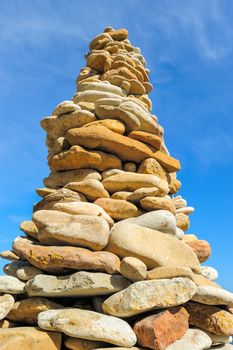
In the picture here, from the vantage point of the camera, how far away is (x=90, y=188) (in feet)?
17.2

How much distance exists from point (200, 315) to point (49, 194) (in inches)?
122

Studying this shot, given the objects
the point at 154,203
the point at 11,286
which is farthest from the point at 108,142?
the point at 11,286

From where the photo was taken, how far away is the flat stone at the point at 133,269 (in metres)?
3.87

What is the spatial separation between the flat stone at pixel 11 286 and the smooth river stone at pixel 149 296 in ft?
3.88

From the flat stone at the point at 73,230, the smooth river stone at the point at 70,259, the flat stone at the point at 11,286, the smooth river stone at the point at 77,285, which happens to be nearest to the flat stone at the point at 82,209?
the flat stone at the point at 73,230

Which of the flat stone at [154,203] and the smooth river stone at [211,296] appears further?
the flat stone at [154,203]

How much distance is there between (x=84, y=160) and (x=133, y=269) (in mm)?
2430

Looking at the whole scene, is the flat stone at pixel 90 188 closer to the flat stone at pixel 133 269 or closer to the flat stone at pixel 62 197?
the flat stone at pixel 62 197

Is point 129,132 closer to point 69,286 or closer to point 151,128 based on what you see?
point 151,128

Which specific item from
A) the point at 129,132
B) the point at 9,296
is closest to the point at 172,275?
the point at 9,296

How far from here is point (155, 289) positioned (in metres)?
3.76

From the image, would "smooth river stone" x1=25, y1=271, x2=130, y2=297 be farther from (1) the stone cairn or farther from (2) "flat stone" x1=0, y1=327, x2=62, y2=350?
(2) "flat stone" x1=0, y1=327, x2=62, y2=350

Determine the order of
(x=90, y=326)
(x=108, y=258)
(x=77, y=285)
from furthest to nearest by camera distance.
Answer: (x=108, y=258)
(x=77, y=285)
(x=90, y=326)

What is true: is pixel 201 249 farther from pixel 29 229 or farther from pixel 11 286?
pixel 11 286
